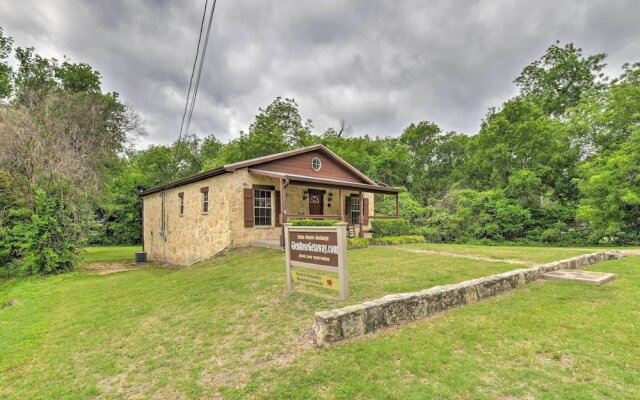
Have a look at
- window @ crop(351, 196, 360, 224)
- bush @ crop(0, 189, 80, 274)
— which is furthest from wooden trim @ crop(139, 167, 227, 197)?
window @ crop(351, 196, 360, 224)

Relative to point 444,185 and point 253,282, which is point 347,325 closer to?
point 253,282

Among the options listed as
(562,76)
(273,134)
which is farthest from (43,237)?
(562,76)

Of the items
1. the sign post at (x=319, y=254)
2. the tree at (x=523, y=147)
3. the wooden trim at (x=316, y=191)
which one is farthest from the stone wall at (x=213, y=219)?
the tree at (x=523, y=147)

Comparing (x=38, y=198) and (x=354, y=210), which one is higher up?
(x=38, y=198)

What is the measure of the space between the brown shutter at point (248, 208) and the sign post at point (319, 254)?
21.8 ft

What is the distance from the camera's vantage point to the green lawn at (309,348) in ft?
9.34

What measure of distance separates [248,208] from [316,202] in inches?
170

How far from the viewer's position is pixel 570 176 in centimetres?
1964

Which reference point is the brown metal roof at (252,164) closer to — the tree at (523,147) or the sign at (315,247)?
the sign at (315,247)

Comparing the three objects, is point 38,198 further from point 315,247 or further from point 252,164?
point 315,247

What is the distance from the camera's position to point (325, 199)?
51.9 ft

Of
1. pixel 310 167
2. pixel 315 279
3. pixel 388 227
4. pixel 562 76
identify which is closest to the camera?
pixel 315 279

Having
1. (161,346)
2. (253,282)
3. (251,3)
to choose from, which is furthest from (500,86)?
(161,346)

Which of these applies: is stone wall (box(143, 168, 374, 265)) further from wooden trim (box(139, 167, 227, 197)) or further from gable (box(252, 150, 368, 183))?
gable (box(252, 150, 368, 183))
